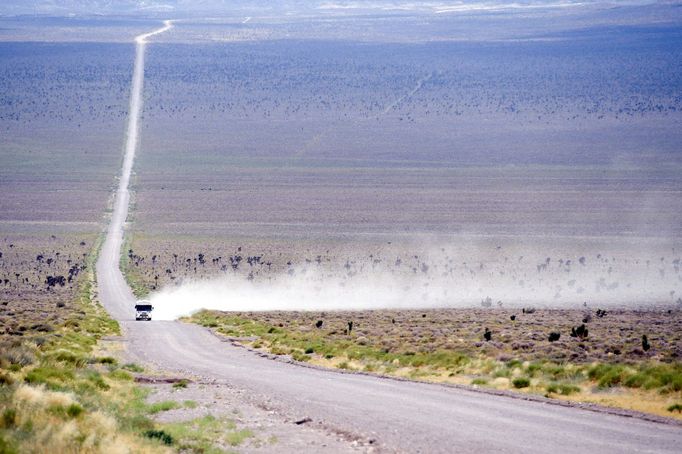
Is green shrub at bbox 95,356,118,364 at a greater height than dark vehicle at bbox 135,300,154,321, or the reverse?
green shrub at bbox 95,356,118,364

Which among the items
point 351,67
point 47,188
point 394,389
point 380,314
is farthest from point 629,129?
point 394,389

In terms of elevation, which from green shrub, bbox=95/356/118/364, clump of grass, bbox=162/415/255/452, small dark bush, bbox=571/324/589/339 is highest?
small dark bush, bbox=571/324/589/339

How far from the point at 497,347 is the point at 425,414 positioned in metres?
12.6

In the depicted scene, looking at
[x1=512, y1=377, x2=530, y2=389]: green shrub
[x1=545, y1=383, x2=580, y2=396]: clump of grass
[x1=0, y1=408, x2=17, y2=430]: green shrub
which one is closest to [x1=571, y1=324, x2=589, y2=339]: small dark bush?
[x1=512, y1=377, x2=530, y2=389]: green shrub

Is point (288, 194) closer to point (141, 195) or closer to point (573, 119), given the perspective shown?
point (141, 195)

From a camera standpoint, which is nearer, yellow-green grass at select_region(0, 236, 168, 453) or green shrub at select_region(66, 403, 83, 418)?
yellow-green grass at select_region(0, 236, 168, 453)

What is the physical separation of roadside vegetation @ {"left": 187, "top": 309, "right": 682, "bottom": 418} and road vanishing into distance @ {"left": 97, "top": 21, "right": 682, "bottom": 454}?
1.72 metres

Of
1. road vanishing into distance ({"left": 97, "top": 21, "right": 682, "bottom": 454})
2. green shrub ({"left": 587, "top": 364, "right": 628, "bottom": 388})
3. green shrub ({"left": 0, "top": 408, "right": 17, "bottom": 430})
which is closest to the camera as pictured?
green shrub ({"left": 0, "top": 408, "right": 17, "bottom": 430})

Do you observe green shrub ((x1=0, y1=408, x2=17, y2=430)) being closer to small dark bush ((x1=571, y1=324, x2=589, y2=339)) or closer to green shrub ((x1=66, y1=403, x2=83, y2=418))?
green shrub ((x1=66, y1=403, x2=83, y2=418))

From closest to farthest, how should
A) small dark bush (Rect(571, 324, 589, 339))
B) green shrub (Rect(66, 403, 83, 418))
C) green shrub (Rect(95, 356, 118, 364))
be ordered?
green shrub (Rect(66, 403, 83, 418)), green shrub (Rect(95, 356, 118, 364)), small dark bush (Rect(571, 324, 589, 339))

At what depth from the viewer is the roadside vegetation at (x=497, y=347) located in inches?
783

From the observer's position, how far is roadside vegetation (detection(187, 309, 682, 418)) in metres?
19.9

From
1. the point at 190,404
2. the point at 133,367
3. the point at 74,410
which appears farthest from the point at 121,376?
the point at 74,410

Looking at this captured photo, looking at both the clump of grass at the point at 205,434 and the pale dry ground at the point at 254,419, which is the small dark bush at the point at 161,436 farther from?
the pale dry ground at the point at 254,419
